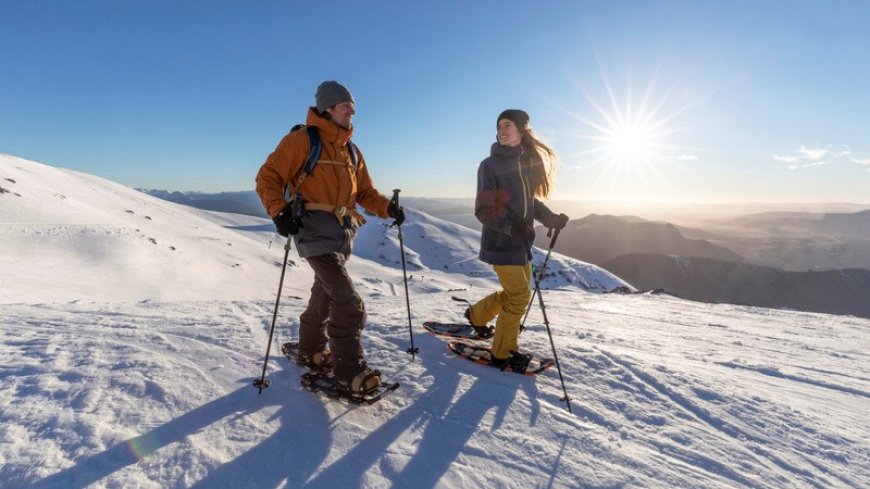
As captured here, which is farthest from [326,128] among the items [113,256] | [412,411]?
[113,256]

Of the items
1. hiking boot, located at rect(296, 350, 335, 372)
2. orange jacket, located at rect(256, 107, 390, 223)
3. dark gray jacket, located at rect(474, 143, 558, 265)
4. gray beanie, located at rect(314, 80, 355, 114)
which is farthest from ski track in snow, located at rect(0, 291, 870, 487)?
gray beanie, located at rect(314, 80, 355, 114)

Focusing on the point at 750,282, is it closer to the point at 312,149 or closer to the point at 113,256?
the point at 113,256

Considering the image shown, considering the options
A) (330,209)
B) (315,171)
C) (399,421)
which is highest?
(315,171)

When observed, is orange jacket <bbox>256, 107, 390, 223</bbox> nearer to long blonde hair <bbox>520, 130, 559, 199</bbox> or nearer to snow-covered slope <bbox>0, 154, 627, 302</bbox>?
long blonde hair <bbox>520, 130, 559, 199</bbox>

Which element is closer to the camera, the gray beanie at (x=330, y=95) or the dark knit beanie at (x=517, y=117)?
the gray beanie at (x=330, y=95)

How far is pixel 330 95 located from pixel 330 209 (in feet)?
3.59

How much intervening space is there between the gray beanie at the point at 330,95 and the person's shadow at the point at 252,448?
2.74 meters

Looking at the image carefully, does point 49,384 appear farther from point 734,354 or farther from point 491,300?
point 734,354

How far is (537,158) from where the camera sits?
527 cm

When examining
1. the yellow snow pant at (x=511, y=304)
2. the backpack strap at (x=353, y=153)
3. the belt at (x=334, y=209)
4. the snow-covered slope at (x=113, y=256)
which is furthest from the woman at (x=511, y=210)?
the snow-covered slope at (x=113, y=256)

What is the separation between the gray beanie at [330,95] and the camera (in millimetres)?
4074

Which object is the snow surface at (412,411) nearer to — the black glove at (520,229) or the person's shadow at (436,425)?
the person's shadow at (436,425)

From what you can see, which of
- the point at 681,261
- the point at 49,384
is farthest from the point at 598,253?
the point at 49,384

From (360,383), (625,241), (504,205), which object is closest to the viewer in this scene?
(360,383)
